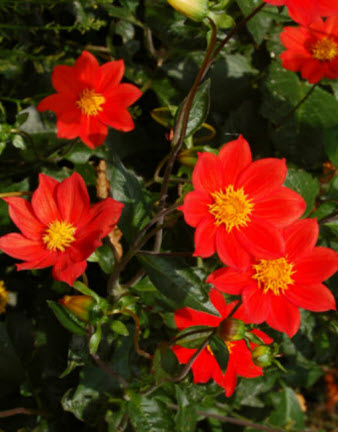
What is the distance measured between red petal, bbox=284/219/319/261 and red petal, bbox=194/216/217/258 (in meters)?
0.18

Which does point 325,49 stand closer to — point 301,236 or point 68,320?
point 301,236

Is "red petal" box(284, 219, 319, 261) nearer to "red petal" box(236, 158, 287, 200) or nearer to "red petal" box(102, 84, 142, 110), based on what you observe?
"red petal" box(236, 158, 287, 200)

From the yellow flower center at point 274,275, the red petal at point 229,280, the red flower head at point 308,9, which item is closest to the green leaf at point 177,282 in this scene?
the red petal at point 229,280

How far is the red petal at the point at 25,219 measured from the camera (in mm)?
976

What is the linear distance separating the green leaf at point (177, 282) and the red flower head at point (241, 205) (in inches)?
3.8

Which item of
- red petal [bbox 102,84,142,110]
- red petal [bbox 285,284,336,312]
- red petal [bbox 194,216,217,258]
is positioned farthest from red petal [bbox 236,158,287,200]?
red petal [bbox 102,84,142,110]

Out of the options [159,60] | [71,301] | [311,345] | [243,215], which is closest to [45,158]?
[159,60]

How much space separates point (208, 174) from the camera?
86 cm

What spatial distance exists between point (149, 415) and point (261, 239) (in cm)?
50

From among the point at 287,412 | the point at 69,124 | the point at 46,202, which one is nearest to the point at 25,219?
the point at 46,202

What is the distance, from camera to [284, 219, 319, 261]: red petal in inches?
37.6

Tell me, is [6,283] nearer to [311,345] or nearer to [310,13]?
[311,345]

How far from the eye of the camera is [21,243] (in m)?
0.97

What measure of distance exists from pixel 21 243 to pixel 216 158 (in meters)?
0.42
